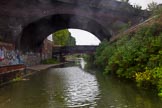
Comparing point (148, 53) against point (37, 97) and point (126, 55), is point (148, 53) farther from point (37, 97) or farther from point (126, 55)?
point (37, 97)

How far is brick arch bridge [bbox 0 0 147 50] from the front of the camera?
47.7 meters

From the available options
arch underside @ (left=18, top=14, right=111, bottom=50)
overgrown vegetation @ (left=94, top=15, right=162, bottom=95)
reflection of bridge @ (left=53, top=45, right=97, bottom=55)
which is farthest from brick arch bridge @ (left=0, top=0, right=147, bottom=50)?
overgrown vegetation @ (left=94, top=15, right=162, bottom=95)

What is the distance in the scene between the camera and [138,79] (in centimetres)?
1811

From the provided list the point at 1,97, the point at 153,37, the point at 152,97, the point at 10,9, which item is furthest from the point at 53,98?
the point at 10,9

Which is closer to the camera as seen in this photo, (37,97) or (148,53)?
(37,97)

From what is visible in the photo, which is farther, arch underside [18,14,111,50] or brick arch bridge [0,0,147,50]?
arch underside [18,14,111,50]

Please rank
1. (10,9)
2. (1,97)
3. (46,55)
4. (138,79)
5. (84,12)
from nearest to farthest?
(1,97), (138,79), (10,9), (84,12), (46,55)

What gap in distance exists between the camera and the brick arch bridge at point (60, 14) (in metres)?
47.7

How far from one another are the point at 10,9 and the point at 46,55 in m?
31.3

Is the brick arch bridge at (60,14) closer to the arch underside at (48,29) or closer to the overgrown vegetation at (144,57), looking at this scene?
the arch underside at (48,29)

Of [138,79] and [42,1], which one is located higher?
[42,1]

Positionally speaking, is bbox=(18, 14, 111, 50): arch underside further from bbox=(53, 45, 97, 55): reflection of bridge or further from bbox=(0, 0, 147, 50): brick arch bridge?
bbox=(53, 45, 97, 55): reflection of bridge

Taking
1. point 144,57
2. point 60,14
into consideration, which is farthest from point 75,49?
point 144,57

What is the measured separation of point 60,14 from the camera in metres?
52.8
